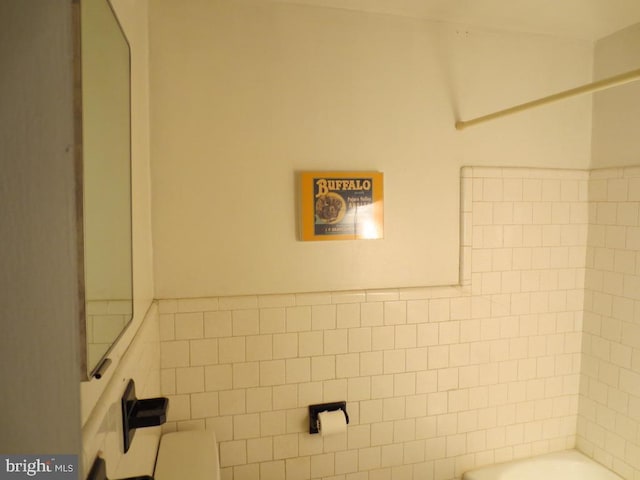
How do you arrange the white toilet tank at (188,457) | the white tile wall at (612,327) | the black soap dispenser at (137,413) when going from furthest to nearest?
1. the white tile wall at (612,327)
2. the white toilet tank at (188,457)
3. the black soap dispenser at (137,413)

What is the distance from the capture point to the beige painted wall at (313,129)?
1514 millimetres

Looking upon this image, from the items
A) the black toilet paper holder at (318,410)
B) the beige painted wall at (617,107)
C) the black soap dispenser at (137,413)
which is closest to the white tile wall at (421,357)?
the black toilet paper holder at (318,410)

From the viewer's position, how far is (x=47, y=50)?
1.62 ft

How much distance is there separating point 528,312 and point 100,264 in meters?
1.93

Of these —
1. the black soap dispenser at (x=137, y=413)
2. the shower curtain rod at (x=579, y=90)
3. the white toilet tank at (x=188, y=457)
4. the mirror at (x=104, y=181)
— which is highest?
the shower curtain rod at (x=579, y=90)

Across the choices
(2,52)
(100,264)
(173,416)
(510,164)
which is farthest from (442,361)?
(2,52)

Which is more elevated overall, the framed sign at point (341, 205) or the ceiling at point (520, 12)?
the ceiling at point (520, 12)

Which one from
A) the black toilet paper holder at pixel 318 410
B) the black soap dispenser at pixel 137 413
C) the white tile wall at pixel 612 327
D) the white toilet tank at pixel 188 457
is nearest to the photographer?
the black soap dispenser at pixel 137 413

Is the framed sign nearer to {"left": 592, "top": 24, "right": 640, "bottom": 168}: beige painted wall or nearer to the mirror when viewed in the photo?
the mirror

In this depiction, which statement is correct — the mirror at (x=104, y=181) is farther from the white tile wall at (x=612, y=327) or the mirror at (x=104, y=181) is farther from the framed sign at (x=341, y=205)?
the white tile wall at (x=612, y=327)

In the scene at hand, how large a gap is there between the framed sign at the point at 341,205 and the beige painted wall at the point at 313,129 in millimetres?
50

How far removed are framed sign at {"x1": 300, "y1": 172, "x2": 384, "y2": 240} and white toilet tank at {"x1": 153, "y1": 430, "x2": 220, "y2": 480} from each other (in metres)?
A: 0.89

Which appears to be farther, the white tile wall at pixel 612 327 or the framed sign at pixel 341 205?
the white tile wall at pixel 612 327

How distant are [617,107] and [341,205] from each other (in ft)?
4.75
